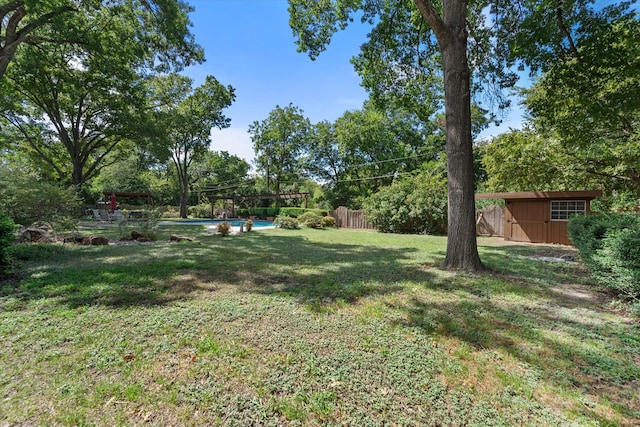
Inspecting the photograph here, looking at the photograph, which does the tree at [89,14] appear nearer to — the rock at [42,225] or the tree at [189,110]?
the rock at [42,225]

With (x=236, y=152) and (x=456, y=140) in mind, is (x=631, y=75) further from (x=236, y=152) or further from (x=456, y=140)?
(x=236, y=152)

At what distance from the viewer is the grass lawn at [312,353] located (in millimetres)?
1712

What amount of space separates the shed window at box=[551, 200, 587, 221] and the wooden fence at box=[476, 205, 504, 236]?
2.82m

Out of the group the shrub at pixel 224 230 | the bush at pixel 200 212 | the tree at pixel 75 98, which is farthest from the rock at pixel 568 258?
the bush at pixel 200 212

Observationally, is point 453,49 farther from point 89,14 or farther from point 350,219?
point 350,219

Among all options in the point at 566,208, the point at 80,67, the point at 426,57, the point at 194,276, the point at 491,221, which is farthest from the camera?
the point at 491,221

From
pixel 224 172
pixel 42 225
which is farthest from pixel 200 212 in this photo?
pixel 42 225

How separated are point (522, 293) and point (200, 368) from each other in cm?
434

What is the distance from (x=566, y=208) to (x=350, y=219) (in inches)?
461

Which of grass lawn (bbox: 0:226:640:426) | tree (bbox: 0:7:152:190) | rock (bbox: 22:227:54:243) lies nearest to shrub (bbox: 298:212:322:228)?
tree (bbox: 0:7:152:190)

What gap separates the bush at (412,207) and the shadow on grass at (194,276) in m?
7.86

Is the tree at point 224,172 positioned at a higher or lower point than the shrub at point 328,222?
higher

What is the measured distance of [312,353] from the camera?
2318 millimetres

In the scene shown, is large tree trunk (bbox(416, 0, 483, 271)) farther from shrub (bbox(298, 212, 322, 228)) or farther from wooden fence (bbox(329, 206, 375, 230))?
wooden fence (bbox(329, 206, 375, 230))
